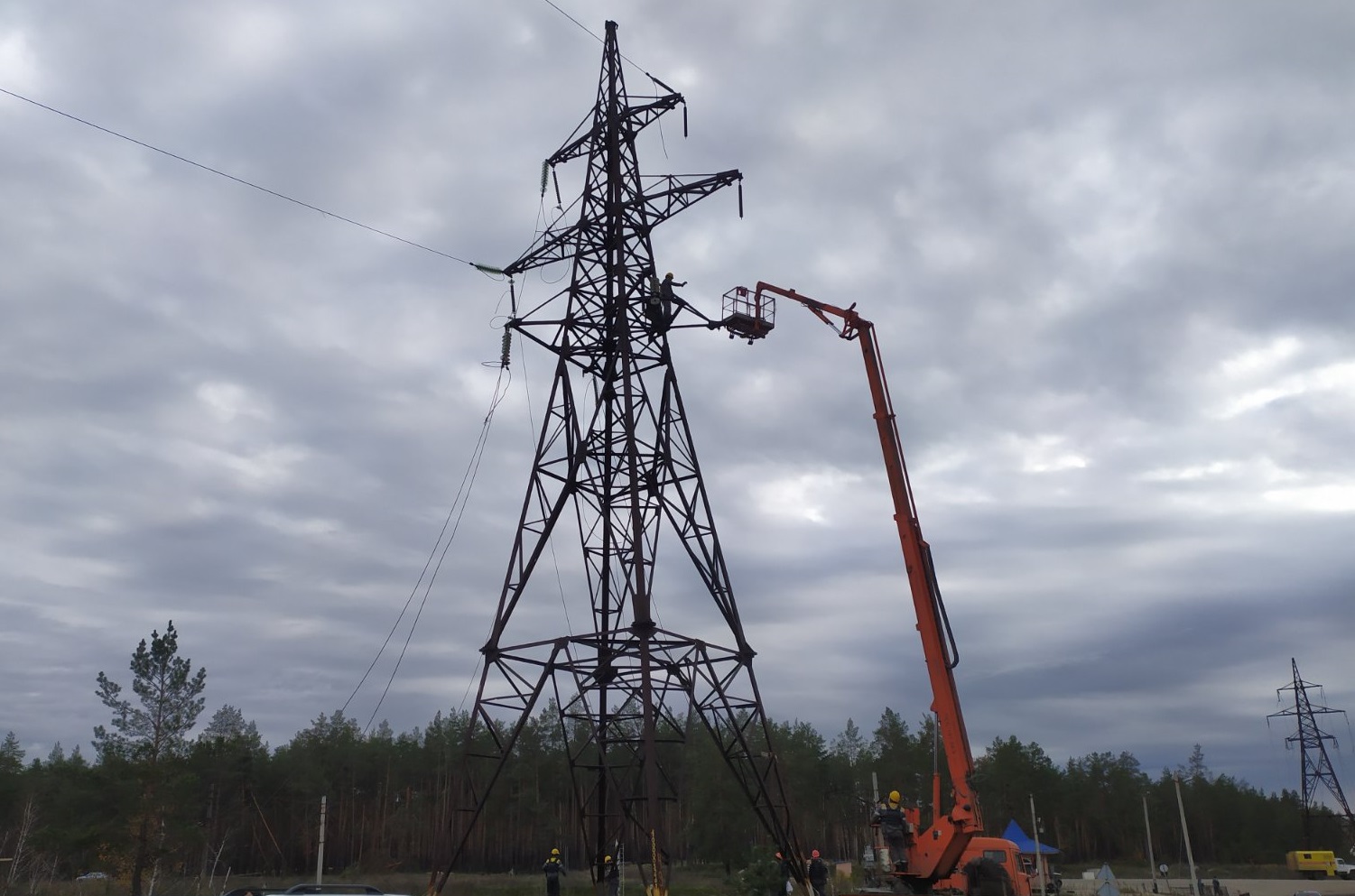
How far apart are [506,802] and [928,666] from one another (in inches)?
2181

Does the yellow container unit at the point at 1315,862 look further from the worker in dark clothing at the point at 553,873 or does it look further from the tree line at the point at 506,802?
the worker in dark clothing at the point at 553,873

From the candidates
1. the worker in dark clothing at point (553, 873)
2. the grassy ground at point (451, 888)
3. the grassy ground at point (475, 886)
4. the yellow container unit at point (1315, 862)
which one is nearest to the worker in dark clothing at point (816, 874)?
the grassy ground at point (475, 886)

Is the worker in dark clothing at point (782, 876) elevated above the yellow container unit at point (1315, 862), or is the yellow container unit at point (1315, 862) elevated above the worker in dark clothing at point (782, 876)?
the worker in dark clothing at point (782, 876)

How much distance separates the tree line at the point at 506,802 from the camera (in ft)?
173

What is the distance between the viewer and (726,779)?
61.3 m

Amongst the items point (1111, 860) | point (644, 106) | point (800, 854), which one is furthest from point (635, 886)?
point (1111, 860)

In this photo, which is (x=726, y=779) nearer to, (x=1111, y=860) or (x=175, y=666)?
(x=175, y=666)

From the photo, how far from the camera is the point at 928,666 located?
20.9 metres

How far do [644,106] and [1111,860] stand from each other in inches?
3044

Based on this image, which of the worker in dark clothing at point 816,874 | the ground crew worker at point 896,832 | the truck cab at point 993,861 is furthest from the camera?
the worker in dark clothing at point 816,874

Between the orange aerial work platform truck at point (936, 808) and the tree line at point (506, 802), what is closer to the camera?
the orange aerial work platform truck at point (936, 808)

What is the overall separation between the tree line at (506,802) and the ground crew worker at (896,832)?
3399 centimetres

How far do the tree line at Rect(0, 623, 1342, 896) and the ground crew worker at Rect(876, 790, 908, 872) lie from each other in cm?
3399

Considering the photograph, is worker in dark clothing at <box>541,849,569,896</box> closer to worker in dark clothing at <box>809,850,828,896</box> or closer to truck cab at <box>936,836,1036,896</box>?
worker in dark clothing at <box>809,850,828,896</box>
